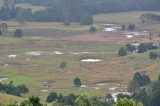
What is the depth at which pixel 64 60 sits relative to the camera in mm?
111438

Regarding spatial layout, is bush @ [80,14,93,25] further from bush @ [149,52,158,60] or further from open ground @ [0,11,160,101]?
bush @ [149,52,158,60]

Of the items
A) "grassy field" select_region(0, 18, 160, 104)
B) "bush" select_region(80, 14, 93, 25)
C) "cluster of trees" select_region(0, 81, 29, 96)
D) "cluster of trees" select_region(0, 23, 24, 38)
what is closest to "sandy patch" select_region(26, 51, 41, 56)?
"grassy field" select_region(0, 18, 160, 104)

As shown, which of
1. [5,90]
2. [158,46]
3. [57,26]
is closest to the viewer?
[5,90]

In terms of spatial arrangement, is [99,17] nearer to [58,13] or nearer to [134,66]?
[58,13]

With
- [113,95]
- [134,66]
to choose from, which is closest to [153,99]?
[113,95]

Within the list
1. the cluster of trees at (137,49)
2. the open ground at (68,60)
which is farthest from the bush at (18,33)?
the cluster of trees at (137,49)

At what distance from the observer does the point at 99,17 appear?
194m

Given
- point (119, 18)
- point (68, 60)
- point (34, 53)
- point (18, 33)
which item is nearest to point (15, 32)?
point (18, 33)

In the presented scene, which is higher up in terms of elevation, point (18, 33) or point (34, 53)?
point (18, 33)


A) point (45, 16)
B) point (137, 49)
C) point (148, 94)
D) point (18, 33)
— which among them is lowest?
point (137, 49)

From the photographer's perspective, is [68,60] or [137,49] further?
[137,49]

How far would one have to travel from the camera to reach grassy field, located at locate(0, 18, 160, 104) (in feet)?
286

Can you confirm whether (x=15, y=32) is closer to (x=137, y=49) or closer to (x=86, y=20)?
(x=86, y=20)

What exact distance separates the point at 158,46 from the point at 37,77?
135 ft
